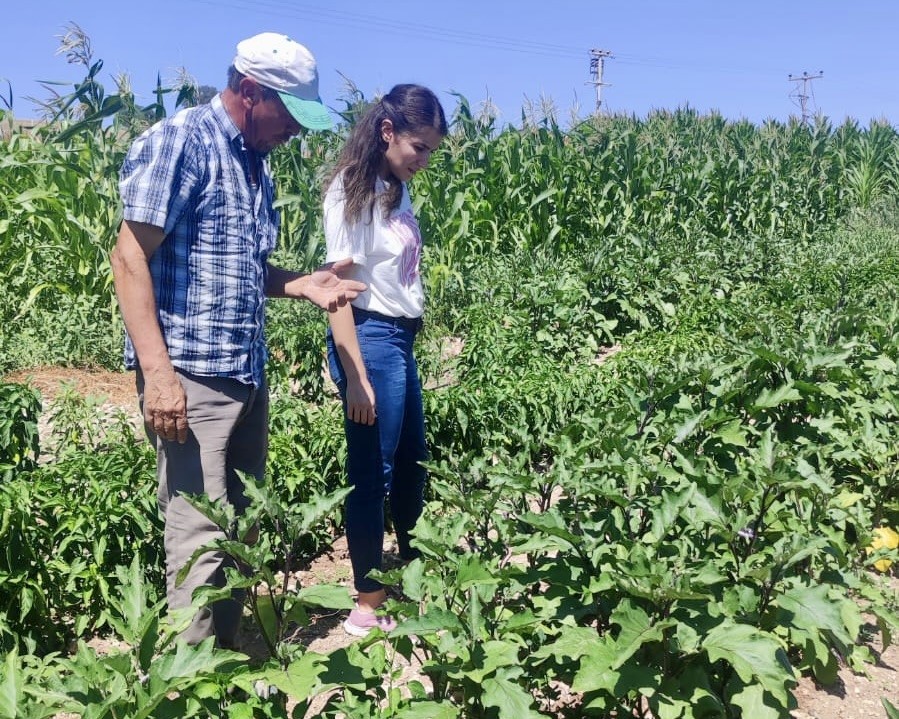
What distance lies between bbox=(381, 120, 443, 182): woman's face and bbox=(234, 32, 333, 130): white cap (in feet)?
1.59

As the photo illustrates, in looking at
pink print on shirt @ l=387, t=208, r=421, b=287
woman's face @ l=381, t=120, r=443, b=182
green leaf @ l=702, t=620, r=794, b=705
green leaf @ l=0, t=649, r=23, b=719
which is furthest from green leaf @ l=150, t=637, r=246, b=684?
woman's face @ l=381, t=120, r=443, b=182

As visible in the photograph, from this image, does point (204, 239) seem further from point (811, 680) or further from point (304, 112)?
point (811, 680)

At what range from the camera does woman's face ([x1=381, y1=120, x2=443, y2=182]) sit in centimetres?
318

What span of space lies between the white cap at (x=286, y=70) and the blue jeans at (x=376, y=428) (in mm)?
808

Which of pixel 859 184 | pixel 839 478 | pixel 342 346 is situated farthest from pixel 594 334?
pixel 859 184

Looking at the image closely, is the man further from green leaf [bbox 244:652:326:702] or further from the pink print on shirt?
green leaf [bbox 244:652:326:702]

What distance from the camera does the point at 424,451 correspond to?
3.63 m

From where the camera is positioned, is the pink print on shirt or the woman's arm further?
the pink print on shirt

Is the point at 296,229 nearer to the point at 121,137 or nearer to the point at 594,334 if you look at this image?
the point at 121,137

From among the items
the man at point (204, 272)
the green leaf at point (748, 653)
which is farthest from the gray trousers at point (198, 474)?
the green leaf at point (748, 653)

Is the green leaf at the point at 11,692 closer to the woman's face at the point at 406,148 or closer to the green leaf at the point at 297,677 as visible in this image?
the green leaf at the point at 297,677

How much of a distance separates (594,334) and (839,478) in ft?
12.8

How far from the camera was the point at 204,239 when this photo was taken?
2.69m

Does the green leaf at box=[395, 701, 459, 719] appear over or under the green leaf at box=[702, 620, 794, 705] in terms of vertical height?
under
